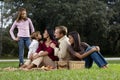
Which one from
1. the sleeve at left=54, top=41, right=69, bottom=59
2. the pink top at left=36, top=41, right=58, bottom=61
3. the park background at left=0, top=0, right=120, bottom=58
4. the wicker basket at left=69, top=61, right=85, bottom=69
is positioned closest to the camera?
the wicker basket at left=69, top=61, right=85, bottom=69

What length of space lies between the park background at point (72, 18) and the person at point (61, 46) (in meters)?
28.0

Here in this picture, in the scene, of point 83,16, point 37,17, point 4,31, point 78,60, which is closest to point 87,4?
point 83,16

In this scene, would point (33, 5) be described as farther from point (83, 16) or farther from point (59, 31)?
point (59, 31)

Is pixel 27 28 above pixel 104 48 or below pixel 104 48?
above

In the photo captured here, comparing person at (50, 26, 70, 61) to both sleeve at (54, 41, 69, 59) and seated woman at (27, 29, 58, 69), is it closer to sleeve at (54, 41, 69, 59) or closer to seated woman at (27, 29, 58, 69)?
sleeve at (54, 41, 69, 59)

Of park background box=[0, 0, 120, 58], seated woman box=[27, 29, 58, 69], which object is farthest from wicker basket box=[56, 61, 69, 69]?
park background box=[0, 0, 120, 58]

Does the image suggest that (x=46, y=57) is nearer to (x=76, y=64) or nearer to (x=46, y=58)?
(x=46, y=58)

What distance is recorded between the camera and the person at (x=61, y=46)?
28.9 feet

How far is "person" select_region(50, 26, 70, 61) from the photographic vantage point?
8.82 metres

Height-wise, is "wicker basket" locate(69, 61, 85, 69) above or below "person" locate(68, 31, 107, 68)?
below

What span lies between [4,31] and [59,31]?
3156cm

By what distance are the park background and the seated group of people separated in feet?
91.2

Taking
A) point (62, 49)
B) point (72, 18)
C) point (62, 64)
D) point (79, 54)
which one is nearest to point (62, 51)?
point (62, 49)

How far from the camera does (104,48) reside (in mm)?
41125
